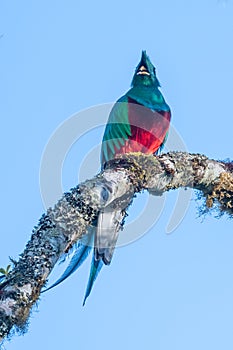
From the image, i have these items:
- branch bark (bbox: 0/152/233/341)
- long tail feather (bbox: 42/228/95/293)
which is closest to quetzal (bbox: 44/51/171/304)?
long tail feather (bbox: 42/228/95/293)

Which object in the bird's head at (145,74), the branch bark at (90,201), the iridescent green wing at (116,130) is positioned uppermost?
the bird's head at (145,74)

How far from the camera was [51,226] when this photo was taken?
2633mm

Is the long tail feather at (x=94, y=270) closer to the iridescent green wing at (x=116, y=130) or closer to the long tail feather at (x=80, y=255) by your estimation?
the long tail feather at (x=80, y=255)

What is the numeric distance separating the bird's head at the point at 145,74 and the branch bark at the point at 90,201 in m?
2.94

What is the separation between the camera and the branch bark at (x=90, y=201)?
2.32 meters

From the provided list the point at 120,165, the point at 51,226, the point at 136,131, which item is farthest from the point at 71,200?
the point at 136,131

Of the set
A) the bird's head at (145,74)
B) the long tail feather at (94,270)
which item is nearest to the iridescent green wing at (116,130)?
the bird's head at (145,74)

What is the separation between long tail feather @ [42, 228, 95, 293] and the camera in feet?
11.0

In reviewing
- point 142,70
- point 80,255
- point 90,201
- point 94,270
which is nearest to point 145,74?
point 142,70

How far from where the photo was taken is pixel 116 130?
5.75 meters

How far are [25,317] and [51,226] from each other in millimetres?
440

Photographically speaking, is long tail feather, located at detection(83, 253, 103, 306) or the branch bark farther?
long tail feather, located at detection(83, 253, 103, 306)

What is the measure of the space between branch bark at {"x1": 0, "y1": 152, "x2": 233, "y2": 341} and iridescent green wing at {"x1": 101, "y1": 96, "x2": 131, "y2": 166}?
1.84 meters

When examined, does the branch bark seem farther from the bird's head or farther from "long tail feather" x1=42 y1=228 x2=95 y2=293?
the bird's head
